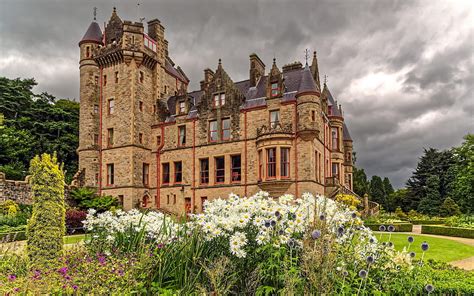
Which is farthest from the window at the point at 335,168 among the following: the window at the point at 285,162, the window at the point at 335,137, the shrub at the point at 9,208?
the shrub at the point at 9,208

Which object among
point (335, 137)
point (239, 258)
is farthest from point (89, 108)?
point (239, 258)

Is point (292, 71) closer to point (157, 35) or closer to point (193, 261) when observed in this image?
point (157, 35)

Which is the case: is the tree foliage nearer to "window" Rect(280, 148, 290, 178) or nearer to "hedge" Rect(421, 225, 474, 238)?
"window" Rect(280, 148, 290, 178)

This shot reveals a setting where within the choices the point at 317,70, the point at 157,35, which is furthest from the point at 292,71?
the point at 157,35

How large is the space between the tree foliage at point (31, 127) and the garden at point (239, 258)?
33.9m

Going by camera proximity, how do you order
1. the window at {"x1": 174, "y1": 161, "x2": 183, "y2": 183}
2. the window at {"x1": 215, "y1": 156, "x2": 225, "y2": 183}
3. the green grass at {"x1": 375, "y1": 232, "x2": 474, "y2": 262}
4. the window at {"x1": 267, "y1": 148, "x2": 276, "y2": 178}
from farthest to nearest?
the window at {"x1": 174, "y1": 161, "x2": 183, "y2": 183} < the window at {"x1": 215, "y1": 156, "x2": 225, "y2": 183} < the window at {"x1": 267, "y1": 148, "x2": 276, "y2": 178} < the green grass at {"x1": 375, "y1": 232, "x2": 474, "y2": 262}

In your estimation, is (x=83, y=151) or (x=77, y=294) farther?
(x=83, y=151)

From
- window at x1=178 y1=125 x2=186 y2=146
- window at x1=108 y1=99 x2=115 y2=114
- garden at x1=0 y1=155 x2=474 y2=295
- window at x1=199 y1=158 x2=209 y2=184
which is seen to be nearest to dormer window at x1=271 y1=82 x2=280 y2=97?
window at x1=199 y1=158 x2=209 y2=184

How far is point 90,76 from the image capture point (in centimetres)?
3127

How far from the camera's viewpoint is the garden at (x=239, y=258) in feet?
16.5

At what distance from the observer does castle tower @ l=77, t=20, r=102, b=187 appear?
29.9 metres

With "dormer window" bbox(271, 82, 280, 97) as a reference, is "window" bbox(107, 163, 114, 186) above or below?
below

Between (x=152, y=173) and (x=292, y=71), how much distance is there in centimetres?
1360

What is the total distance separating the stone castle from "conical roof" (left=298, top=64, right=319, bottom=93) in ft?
0.24
